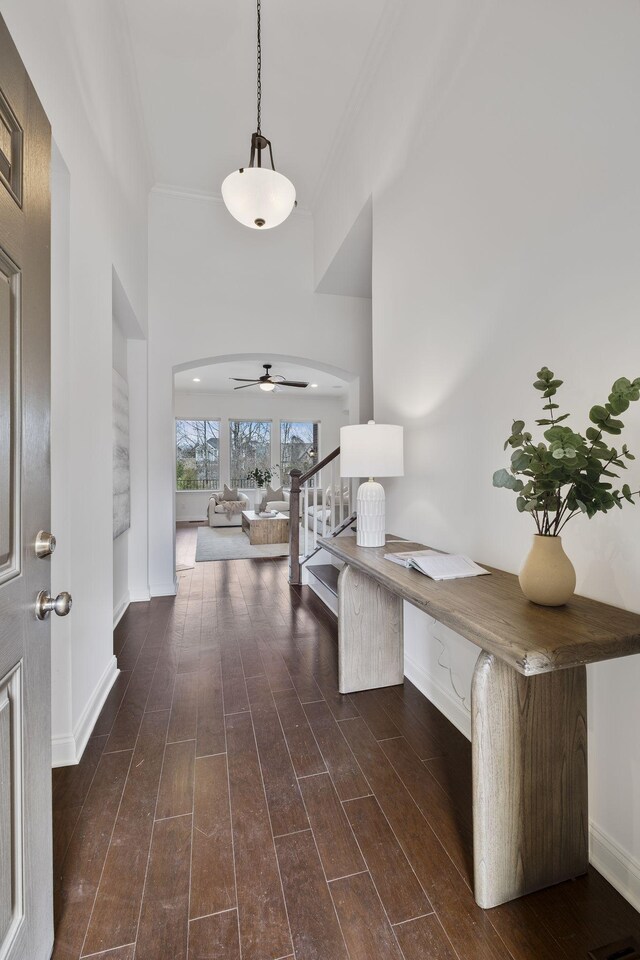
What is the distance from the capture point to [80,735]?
1893mm

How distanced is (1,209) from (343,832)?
1929 millimetres

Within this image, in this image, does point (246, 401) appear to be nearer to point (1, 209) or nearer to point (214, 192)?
point (214, 192)

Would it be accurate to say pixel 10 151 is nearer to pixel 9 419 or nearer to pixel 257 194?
pixel 9 419

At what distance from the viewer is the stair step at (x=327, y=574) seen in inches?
144

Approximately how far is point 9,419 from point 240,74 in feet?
11.0

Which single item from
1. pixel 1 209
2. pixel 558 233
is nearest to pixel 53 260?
pixel 1 209

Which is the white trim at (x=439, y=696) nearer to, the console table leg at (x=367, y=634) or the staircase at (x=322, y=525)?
the console table leg at (x=367, y=634)

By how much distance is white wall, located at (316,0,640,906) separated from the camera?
4.08 ft

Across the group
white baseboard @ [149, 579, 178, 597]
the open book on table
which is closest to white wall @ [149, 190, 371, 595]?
white baseboard @ [149, 579, 178, 597]

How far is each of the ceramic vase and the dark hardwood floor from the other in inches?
33.8

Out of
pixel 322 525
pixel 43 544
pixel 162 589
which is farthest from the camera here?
pixel 322 525

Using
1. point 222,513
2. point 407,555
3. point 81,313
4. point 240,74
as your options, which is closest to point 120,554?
point 81,313

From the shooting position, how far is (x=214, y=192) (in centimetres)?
414

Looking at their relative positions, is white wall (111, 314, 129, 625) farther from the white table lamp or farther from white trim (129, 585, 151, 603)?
the white table lamp
